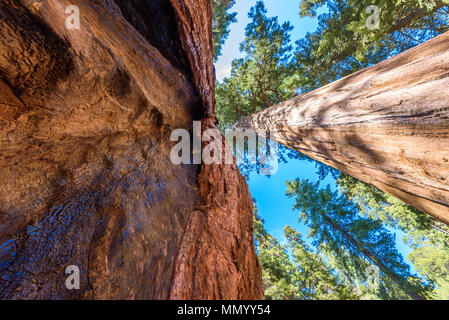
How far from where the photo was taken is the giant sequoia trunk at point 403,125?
3.17 ft

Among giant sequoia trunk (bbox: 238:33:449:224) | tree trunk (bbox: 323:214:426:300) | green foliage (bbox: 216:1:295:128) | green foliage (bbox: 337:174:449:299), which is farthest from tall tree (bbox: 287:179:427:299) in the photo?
giant sequoia trunk (bbox: 238:33:449:224)

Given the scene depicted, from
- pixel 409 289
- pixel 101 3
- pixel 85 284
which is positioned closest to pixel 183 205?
pixel 85 284

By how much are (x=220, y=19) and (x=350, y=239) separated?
49.0ft

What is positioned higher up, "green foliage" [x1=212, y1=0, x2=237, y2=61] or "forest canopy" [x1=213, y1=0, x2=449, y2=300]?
"green foliage" [x1=212, y1=0, x2=237, y2=61]

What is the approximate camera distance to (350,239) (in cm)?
954

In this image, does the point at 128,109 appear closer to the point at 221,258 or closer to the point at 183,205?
the point at 183,205

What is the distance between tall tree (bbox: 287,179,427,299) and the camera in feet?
26.3

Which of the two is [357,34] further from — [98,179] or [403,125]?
[98,179]

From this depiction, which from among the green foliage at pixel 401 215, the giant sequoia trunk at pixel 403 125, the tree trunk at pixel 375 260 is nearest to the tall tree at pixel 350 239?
the tree trunk at pixel 375 260

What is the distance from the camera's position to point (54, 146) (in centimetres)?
129

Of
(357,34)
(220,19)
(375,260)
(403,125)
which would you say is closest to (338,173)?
(375,260)

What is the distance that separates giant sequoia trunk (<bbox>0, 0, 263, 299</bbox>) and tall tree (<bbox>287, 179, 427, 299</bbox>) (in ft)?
32.4

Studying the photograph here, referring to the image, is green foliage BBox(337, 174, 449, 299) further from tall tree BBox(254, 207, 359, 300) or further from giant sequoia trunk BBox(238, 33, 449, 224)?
giant sequoia trunk BBox(238, 33, 449, 224)

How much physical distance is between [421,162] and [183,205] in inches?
85.4
